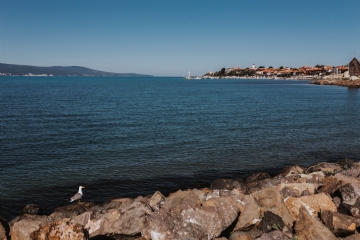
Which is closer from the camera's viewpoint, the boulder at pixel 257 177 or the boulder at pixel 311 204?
the boulder at pixel 311 204

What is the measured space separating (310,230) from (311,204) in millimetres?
1922

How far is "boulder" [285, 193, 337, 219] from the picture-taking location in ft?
38.5

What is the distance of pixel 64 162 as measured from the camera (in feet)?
80.8

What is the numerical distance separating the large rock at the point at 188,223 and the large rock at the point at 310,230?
2179 millimetres

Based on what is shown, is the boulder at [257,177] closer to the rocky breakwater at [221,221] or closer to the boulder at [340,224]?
the rocky breakwater at [221,221]

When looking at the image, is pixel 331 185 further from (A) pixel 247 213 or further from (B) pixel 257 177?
(B) pixel 257 177

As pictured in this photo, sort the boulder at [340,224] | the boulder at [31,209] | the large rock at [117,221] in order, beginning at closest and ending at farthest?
1. the boulder at [340,224]
2. the large rock at [117,221]
3. the boulder at [31,209]

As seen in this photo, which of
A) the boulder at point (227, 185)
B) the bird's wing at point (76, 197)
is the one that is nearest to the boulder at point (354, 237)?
the boulder at point (227, 185)

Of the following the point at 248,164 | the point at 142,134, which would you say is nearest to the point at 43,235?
the point at 248,164

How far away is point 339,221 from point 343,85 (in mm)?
143001

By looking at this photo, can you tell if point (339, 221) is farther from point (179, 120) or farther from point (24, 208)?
point (179, 120)

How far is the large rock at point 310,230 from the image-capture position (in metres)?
9.98

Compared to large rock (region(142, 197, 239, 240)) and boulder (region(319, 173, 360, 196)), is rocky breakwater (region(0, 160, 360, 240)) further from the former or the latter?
boulder (region(319, 173, 360, 196))

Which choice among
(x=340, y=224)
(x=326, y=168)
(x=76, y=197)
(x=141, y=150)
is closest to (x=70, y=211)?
(x=76, y=197)
